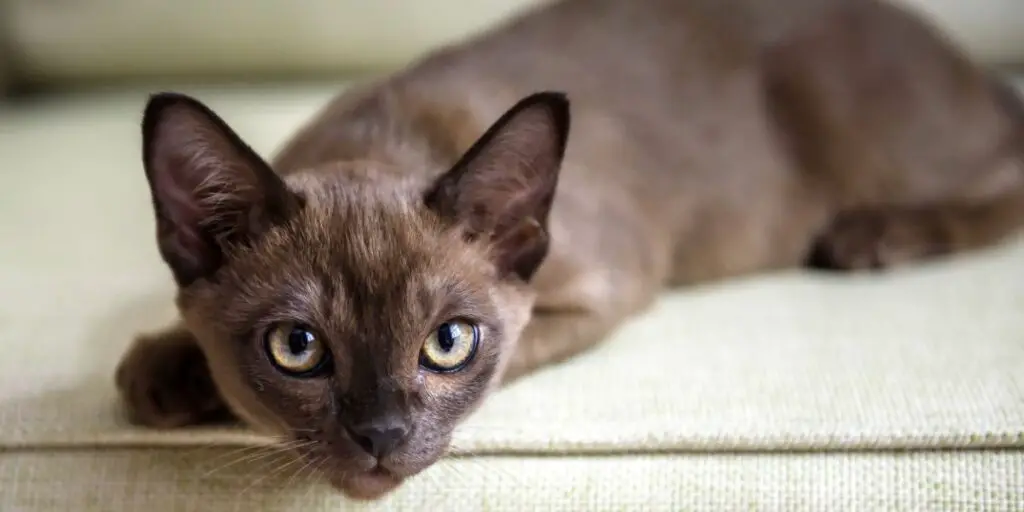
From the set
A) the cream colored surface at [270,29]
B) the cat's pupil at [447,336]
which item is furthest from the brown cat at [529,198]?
the cream colored surface at [270,29]

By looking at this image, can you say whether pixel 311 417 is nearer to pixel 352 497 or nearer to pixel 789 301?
pixel 352 497

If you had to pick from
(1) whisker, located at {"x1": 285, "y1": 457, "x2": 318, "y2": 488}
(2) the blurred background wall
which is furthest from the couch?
(2) the blurred background wall

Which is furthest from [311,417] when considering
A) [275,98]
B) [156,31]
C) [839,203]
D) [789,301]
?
[156,31]

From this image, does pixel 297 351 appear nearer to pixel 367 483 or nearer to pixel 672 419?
pixel 367 483

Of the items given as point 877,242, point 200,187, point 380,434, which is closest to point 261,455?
point 380,434

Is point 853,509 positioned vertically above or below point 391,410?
below

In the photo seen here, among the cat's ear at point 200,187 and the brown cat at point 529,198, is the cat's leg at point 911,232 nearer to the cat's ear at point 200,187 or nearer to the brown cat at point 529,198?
the brown cat at point 529,198

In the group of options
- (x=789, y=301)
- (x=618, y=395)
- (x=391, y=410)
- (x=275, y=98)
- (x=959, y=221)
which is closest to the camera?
(x=391, y=410)

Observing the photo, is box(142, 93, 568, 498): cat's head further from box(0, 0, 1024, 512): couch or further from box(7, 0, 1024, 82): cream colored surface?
box(7, 0, 1024, 82): cream colored surface
